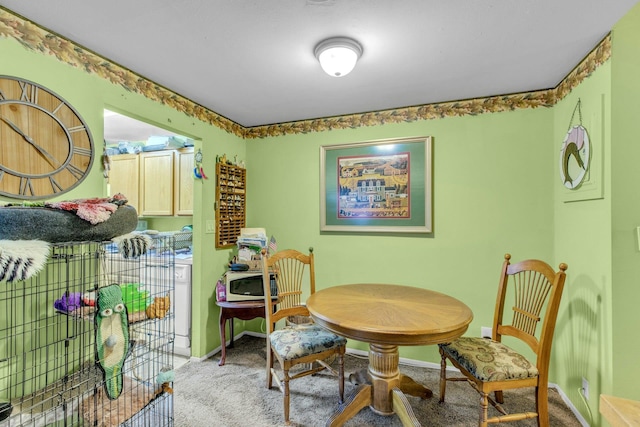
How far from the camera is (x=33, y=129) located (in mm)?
1473

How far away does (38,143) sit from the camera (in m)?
1.49

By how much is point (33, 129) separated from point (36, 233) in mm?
822

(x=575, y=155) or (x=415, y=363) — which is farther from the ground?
(x=575, y=155)

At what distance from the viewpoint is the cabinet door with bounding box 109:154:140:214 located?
351 centimetres

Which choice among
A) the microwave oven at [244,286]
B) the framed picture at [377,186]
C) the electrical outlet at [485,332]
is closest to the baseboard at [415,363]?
the electrical outlet at [485,332]

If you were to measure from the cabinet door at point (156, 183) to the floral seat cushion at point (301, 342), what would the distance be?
2.19 meters

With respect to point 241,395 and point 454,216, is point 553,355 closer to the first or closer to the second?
point 454,216

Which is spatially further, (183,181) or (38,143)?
(183,181)

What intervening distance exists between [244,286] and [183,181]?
153 cm

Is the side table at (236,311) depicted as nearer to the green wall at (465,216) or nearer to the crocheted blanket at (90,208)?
the green wall at (465,216)

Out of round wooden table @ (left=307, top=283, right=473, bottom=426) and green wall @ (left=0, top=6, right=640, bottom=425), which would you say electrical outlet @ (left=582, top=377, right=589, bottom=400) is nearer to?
green wall @ (left=0, top=6, right=640, bottom=425)

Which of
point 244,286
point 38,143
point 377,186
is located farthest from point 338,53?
point 244,286

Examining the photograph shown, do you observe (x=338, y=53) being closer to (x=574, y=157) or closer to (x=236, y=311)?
(x=574, y=157)

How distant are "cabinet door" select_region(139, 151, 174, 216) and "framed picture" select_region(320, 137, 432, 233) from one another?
185 cm
